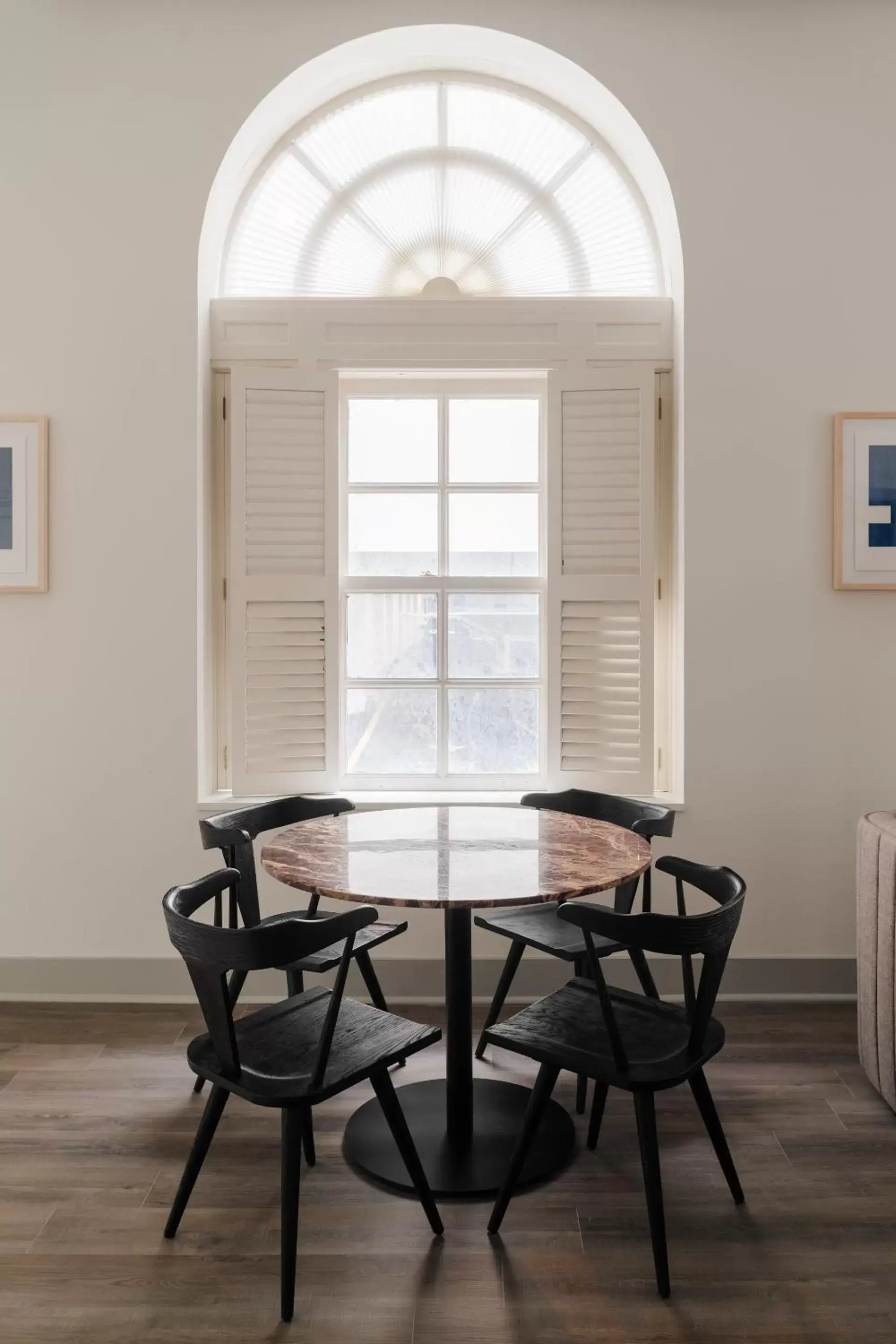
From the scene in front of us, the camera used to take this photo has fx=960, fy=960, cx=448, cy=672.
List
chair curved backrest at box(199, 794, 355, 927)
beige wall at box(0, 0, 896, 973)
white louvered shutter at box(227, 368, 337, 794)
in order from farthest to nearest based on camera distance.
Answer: white louvered shutter at box(227, 368, 337, 794)
beige wall at box(0, 0, 896, 973)
chair curved backrest at box(199, 794, 355, 927)

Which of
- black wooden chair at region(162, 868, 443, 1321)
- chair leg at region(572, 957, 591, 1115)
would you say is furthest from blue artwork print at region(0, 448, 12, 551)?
chair leg at region(572, 957, 591, 1115)

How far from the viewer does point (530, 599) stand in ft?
12.3

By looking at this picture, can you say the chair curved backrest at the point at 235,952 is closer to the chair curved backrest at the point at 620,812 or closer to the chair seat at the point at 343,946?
the chair seat at the point at 343,946

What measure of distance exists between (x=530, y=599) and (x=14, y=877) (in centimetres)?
219

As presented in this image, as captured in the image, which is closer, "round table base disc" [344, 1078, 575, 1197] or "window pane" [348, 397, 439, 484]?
"round table base disc" [344, 1078, 575, 1197]

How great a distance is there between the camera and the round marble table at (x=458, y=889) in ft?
7.14

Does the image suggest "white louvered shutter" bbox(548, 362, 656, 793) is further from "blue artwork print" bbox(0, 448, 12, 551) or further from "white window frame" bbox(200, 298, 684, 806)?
"blue artwork print" bbox(0, 448, 12, 551)

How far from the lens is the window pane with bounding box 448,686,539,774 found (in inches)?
148

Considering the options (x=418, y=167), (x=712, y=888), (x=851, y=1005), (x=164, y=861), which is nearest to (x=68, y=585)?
(x=164, y=861)

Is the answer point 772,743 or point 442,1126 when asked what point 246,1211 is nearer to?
point 442,1126

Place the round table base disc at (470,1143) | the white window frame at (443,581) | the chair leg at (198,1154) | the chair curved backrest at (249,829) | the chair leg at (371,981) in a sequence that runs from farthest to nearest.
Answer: the white window frame at (443,581) → the chair leg at (371,981) → the chair curved backrest at (249,829) → the round table base disc at (470,1143) → the chair leg at (198,1154)

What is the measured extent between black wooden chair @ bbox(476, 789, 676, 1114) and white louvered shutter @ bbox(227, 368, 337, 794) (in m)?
0.93

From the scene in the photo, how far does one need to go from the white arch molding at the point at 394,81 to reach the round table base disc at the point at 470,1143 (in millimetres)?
1372

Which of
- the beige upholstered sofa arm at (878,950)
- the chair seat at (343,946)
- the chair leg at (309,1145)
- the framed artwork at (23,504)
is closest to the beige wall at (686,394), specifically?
the framed artwork at (23,504)
